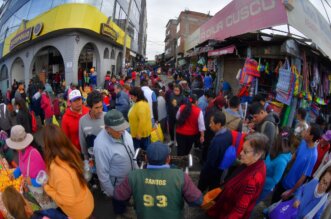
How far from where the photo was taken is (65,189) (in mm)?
2256

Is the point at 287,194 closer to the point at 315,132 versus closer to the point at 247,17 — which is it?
the point at 315,132

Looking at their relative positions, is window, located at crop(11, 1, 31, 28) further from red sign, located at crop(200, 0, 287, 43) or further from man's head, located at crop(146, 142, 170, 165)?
man's head, located at crop(146, 142, 170, 165)

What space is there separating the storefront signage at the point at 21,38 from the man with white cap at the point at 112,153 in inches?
502

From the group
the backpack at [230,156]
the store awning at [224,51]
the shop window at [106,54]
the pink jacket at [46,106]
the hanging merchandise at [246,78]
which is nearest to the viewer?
the backpack at [230,156]

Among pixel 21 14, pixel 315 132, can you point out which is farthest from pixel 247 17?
pixel 21 14

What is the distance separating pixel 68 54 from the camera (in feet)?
43.2

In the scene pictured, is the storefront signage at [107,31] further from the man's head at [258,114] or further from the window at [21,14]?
the man's head at [258,114]

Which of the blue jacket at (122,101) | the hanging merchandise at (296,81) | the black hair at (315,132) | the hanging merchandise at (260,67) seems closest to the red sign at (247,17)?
the hanging merchandise at (260,67)

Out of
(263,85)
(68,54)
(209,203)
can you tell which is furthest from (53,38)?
(209,203)

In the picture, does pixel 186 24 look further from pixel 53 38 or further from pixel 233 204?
pixel 233 204

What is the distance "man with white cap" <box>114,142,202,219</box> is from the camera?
210 centimetres

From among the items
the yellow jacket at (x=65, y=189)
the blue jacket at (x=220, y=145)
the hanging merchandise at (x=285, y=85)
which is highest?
the hanging merchandise at (x=285, y=85)

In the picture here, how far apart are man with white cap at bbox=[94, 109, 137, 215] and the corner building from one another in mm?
10885

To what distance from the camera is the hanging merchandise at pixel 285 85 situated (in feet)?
21.0
